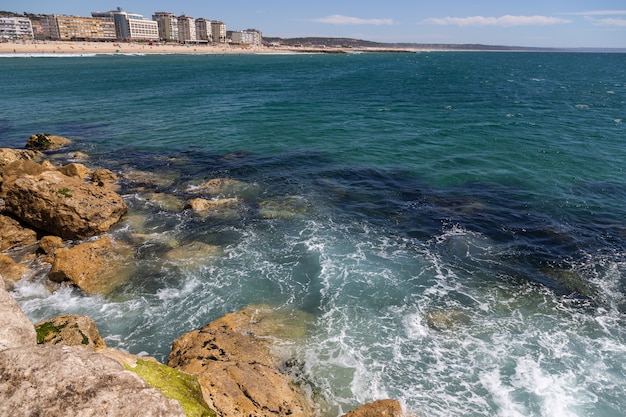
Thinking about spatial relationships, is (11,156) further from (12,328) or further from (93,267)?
(12,328)

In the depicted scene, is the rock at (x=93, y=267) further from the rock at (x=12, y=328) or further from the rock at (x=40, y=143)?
the rock at (x=40, y=143)

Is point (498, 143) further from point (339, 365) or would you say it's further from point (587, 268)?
point (339, 365)

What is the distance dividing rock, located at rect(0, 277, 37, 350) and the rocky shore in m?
0.02

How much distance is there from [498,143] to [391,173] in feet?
46.2

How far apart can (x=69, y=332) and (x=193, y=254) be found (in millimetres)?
8085

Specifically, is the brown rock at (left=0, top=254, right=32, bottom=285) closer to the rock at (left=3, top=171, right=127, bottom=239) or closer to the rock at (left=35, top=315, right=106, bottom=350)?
the rock at (left=3, top=171, right=127, bottom=239)

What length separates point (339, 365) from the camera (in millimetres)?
12039

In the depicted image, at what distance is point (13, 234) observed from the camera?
18.6 meters

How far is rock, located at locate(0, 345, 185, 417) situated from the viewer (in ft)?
14.9

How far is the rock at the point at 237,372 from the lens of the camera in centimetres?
932

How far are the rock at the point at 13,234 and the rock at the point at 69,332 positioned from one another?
35.7ft

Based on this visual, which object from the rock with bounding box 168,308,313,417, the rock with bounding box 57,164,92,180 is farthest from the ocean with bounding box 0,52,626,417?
the rock with bounding box 57,164,92,180

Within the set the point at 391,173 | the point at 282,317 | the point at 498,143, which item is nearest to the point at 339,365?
the point at 282,317

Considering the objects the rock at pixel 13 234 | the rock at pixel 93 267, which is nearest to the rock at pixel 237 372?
the rock at pixel 93 267
